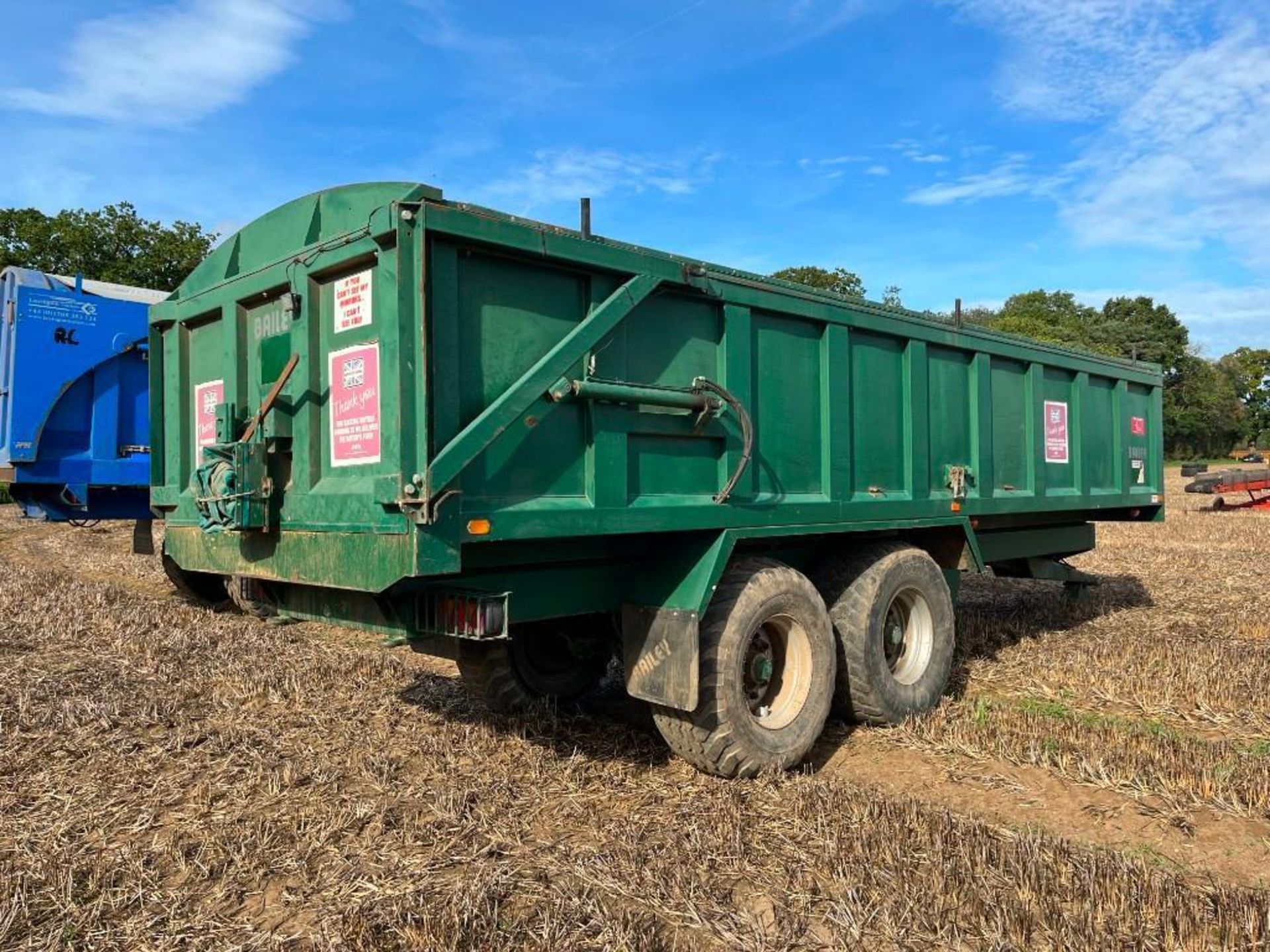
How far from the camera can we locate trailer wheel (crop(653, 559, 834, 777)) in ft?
14.2

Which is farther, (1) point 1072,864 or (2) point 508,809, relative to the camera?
(2) point 508,809

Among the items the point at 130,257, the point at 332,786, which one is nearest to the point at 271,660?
the point at 332,786

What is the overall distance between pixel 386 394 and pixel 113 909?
6.40 ft

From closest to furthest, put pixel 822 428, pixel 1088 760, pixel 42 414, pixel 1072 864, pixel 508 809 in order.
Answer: pixel 1072 864, pixel 508 809, pixel 1088 760, pixel 822 428, pixel 42 414

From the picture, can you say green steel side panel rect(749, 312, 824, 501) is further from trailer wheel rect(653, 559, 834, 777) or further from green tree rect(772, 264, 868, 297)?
green tree rect(772, 264, 868, 297)

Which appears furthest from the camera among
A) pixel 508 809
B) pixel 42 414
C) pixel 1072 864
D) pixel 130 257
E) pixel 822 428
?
pixel 130 257

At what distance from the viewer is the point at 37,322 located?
9.05 meters

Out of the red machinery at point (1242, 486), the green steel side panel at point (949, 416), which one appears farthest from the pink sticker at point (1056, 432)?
the red machinery at point (1242, 486)

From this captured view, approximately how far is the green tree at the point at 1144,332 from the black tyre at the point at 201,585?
6282 centimetres

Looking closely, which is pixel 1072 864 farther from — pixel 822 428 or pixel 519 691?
pixel 519 691

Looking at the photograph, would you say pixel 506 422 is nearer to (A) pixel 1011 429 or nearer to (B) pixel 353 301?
(B) pixel 353 301

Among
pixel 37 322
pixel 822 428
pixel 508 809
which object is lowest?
pixel 508 809

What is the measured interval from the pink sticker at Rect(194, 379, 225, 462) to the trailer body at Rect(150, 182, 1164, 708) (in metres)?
0.02

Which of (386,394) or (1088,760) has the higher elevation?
(386,394)
